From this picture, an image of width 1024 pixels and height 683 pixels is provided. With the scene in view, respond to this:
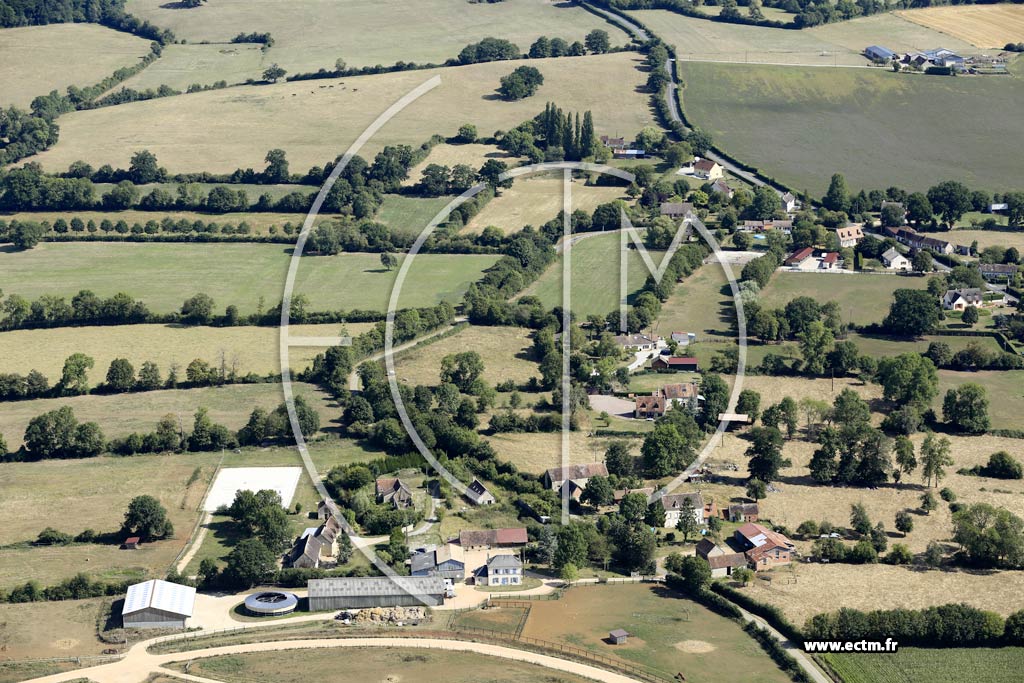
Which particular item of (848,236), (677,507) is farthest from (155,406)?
(848,236)

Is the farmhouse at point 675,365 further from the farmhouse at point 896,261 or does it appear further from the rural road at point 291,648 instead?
the rural road at point 291,648

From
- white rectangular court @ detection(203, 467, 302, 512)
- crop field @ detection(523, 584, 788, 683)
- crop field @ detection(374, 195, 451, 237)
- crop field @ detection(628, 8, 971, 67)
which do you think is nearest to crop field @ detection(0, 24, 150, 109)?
crop field @ detection(374, 195, 451, 237)

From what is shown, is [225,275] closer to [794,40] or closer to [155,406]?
[155,406]

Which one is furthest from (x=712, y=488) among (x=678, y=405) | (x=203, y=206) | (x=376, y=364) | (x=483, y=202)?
(x=203, y=206)

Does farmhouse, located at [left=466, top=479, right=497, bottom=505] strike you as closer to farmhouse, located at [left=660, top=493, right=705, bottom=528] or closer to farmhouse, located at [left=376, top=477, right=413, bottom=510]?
farmhouse, located at [left=376, top=477, right=413, bottom=510]

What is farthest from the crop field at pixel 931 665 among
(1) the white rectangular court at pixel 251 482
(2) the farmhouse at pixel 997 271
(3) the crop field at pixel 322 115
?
(3) the crop field at pixel 322 115

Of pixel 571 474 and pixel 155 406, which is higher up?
pixel 571 474

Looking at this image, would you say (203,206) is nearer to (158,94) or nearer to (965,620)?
(158,94)
